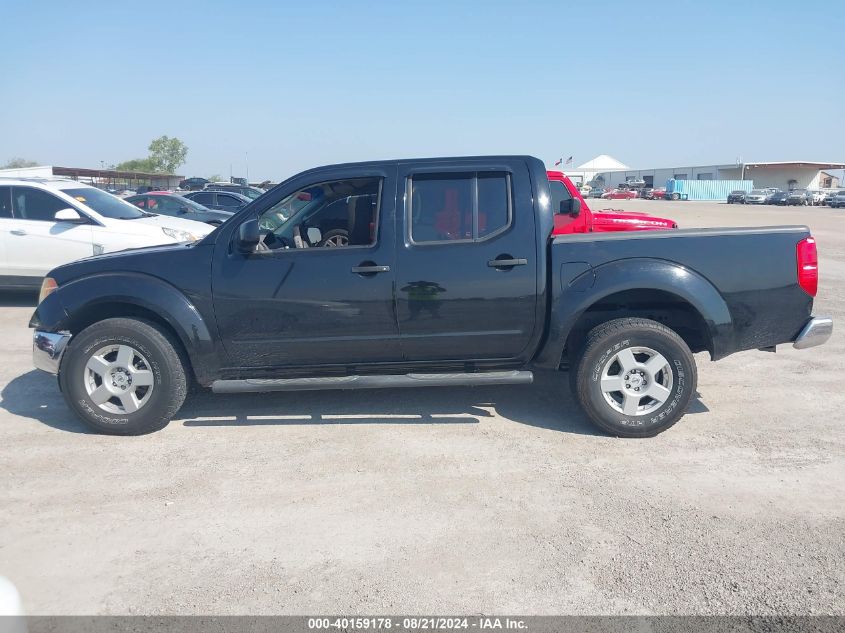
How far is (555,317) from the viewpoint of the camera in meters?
4.90

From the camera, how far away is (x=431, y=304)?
489 cm

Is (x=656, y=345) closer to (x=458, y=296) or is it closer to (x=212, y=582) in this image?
(x=458, y=296)

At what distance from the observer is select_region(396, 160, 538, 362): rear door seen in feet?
16.0

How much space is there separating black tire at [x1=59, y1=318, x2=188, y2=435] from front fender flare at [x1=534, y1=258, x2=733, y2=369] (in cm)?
270

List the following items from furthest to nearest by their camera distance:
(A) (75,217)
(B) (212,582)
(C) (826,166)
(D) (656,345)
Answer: (C) (826,166) < (A) (75,217) < (D) (656,345) < (B) (212,582)

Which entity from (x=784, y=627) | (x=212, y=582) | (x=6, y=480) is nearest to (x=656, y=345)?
(x=784, y=627)

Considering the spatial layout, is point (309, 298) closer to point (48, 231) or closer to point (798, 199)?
point (48, 231)

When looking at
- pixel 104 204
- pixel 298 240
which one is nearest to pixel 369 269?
pixel 298 240

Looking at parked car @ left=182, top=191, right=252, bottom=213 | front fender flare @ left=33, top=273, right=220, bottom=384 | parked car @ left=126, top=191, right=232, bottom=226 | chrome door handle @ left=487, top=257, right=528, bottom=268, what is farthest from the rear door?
parked car @ left=182, top=191, right=252, bottom=213

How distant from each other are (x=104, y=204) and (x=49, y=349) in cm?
584

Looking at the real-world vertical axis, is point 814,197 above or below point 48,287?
above

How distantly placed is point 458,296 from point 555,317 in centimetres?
70

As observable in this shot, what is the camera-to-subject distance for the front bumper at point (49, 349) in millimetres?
5027

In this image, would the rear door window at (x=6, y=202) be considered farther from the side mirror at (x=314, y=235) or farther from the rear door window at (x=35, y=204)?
the side mirror at (x=314, y=235)
